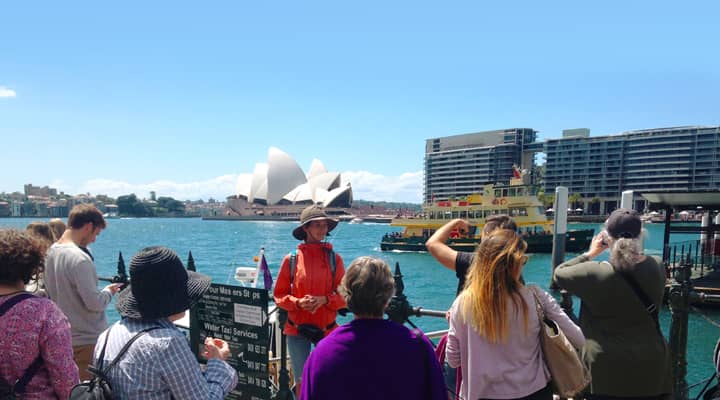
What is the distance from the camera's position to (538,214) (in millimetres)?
37250

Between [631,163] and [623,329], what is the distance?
364ft

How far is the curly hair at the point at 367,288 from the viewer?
5.32 feet

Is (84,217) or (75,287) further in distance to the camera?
(84,217)

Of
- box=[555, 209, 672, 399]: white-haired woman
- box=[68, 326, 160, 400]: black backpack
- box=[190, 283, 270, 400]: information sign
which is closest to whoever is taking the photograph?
box=[68, 326, 160, 400]: black backpack

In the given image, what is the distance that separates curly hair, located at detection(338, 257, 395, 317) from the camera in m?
1.62

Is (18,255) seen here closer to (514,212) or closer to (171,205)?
(514,212)

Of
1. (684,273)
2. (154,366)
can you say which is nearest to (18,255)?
(154,366)

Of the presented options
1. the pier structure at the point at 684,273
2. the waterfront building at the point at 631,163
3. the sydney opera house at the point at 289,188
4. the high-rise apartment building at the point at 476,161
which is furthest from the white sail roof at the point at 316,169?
the pier structure at the point at 684,273

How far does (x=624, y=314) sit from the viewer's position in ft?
7.30

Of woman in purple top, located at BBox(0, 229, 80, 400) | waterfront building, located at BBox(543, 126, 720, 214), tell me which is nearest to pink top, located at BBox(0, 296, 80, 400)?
woman in purple top, located at BBox(0, 229, 80, 400)

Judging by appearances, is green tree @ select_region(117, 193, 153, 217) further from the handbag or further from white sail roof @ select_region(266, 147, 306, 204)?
the handbag

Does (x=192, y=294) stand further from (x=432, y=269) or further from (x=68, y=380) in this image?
(x=432, y=269)

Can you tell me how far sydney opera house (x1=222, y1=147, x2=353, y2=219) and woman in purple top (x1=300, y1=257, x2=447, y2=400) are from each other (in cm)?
8739

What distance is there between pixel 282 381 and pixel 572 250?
39.1 m
